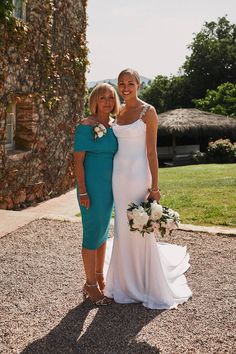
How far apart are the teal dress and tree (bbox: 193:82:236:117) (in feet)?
96.8

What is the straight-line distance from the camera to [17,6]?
325 inches

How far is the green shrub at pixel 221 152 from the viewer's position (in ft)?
71.8

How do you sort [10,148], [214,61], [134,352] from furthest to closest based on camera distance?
1. [214,61]
2. [10,148]
3. [134,352]

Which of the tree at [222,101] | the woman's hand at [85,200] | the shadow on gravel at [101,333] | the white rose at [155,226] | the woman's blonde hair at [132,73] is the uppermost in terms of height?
the tree at [222,101]

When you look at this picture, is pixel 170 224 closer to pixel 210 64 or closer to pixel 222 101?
pixel 222 101

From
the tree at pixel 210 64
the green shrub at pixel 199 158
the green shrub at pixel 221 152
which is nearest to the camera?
the green shrub at pixel 221 152

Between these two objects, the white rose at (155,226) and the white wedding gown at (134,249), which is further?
the white wedding gown at (134,249)

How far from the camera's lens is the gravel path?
3098mm

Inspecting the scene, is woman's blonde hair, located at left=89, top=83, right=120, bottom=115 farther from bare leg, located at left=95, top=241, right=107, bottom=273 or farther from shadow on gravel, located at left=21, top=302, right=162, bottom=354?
shadow on gravel, located at left=21, top=302, right=162, bottom=354

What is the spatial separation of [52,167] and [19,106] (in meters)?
1.78

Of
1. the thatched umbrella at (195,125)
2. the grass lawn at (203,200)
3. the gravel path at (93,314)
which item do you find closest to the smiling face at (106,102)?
the gravel path at (93,314)

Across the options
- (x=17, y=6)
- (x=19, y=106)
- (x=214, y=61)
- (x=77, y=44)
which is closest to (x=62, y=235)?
(x=19, y=106)

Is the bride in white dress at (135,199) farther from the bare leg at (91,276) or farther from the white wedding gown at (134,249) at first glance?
the bare leg at (91,276)

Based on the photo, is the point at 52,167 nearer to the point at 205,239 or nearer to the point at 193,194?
the point at 193,194
